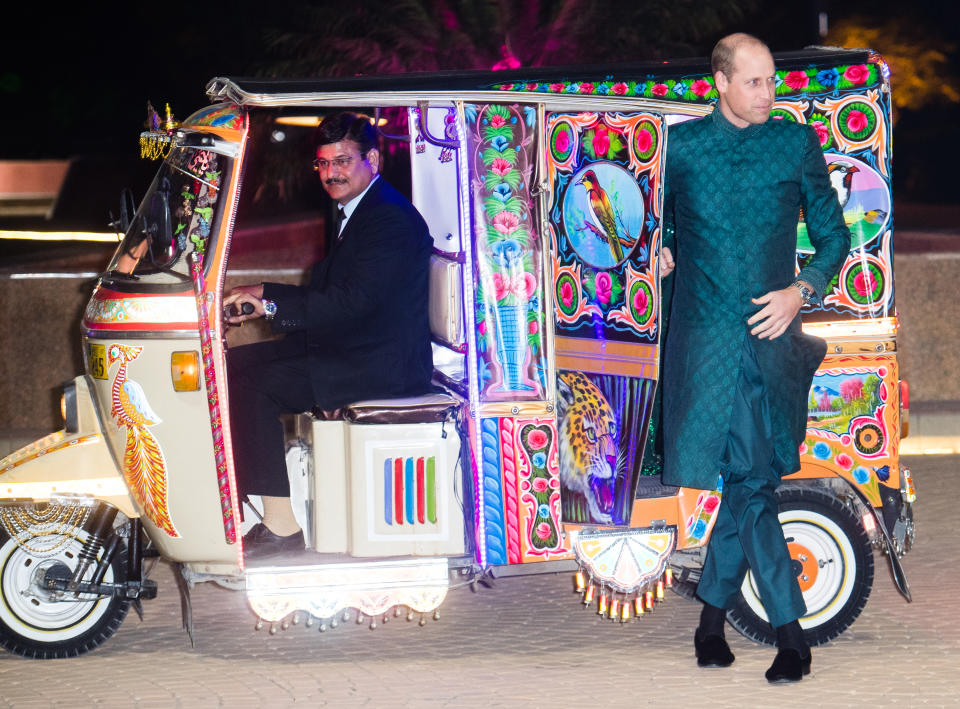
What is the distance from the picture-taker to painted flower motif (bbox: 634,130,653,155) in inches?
197

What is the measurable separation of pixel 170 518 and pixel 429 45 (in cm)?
916

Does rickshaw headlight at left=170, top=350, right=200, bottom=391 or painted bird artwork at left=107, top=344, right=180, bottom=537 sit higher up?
rickshaw headlight at left=170, top=350, right=200, bottom=391

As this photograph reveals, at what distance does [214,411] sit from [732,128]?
2077 mm

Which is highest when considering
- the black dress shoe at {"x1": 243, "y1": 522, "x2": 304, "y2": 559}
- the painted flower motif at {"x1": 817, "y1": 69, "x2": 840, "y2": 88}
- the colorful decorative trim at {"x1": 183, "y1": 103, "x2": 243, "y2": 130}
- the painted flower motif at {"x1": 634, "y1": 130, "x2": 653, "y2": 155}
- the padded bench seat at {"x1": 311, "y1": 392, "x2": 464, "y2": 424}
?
the painted flower motif at {"x1": 817, "y1": 69, "x2": 840, "y2": 88}

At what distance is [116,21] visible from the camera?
27.7 metres

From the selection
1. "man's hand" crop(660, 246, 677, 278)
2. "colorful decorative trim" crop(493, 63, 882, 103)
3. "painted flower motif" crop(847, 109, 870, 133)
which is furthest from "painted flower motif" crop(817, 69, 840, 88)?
"man's hand" crop(660, 246, 677, 278)

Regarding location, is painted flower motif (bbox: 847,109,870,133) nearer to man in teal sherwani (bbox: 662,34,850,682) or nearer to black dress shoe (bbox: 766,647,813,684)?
man in teal sherwani (bbox: 662,34,850,682)

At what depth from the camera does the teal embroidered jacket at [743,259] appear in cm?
482

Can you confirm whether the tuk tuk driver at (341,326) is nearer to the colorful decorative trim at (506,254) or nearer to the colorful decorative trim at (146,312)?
the colorful decorative trim at (146,312)

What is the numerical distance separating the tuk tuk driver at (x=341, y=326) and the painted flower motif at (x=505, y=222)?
57 cm

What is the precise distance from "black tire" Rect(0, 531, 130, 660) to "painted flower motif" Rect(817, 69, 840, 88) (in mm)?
3183

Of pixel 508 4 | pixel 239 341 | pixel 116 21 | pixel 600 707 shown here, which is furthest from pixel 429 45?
pixel 116 21

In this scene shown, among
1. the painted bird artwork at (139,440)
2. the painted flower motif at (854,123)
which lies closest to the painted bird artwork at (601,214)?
the painted flower motif at (854,123)

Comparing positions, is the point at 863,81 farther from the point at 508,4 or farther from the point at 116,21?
the point at 116,21
